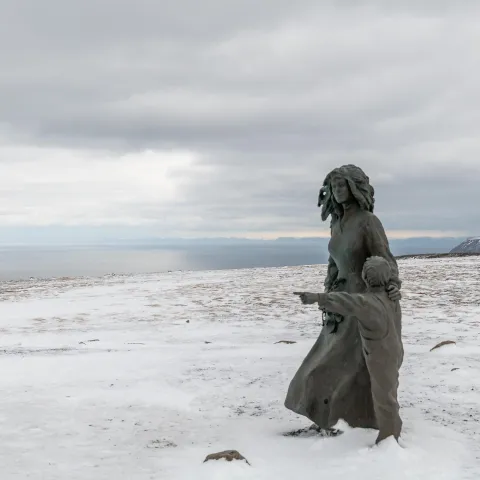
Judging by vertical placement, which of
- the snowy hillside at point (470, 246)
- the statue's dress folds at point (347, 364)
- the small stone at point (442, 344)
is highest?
the snowy hillside at point (470, 246)

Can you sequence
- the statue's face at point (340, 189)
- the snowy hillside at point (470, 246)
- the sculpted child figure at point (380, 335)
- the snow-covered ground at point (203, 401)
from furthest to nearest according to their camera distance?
the snowy hillside at point (470, 246) < the statue's face at point (340, 189) < the snow-covered ground at point (203, 401) < the sculpted child figure at point (380, 335)

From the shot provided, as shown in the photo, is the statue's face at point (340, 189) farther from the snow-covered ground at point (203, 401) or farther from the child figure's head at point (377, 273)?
the snow-covered ground at point (203, 401)

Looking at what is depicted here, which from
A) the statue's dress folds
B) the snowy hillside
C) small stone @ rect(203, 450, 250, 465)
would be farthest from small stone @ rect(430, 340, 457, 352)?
the snowy hillside

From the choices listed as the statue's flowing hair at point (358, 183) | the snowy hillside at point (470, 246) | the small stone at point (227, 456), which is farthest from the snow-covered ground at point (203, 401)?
the snowy hillside at point (470, 246)

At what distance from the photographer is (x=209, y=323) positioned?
45.5ft

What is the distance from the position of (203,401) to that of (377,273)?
345 centimetres

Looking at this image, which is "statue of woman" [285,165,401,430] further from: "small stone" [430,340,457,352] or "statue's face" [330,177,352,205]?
"small stone" [430,340,457,352]

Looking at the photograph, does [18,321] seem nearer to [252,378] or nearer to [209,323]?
[209,323]

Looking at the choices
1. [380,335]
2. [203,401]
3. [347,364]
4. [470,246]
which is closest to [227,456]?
[347,364]

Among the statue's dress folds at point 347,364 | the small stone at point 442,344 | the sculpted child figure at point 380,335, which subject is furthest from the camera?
the small stone at point 442,344

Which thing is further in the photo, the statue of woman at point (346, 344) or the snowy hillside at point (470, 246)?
the snowy hillside at point (470, 246)

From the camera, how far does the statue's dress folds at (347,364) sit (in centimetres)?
554

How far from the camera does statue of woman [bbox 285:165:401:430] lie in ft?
18.2

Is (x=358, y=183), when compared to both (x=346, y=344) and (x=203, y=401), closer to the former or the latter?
(x=346, y=344)
